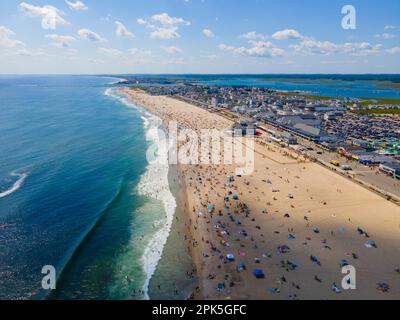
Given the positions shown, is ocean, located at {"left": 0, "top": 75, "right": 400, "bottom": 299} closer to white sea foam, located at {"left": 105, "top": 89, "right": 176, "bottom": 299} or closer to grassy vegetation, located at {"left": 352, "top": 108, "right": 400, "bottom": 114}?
white sea foam, located at {"left": 105, "top": 89, "right": 176, "bottom": 299}

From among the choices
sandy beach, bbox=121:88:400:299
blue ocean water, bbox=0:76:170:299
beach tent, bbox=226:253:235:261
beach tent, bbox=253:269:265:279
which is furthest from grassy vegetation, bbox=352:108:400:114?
beach tent, bbox=253:269:265:279

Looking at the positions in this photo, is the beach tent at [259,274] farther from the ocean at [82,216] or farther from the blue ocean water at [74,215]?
the blue ocean water at [74,215]

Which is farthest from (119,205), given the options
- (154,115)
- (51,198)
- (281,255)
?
(154,115)

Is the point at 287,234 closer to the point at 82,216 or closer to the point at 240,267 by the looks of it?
the point at 240,267

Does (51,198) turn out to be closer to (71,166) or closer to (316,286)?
(71,166)

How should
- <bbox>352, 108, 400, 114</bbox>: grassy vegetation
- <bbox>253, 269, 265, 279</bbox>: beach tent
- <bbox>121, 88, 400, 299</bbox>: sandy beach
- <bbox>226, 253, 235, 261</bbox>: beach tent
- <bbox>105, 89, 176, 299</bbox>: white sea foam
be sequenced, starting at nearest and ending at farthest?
<bbox>121, 88, 400, 299</bbox>: sandy beach, <bbox>253, 269, 265, 279</bbox>: beach tent, <bbox>226, 253, 235, 261</bbox>: beach tent, <bbox>105, 89, 176, 299</bbox>: white sea foam, <bbox>352, 108, 400, 114</bbox>: grassy vegetation

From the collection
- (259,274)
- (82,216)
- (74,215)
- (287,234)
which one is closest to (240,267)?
(259,274)

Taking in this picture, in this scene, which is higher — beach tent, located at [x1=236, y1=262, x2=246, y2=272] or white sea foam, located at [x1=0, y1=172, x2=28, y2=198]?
white sea foam, located at [x1=0, y1=172, x2=28, y2=198]
